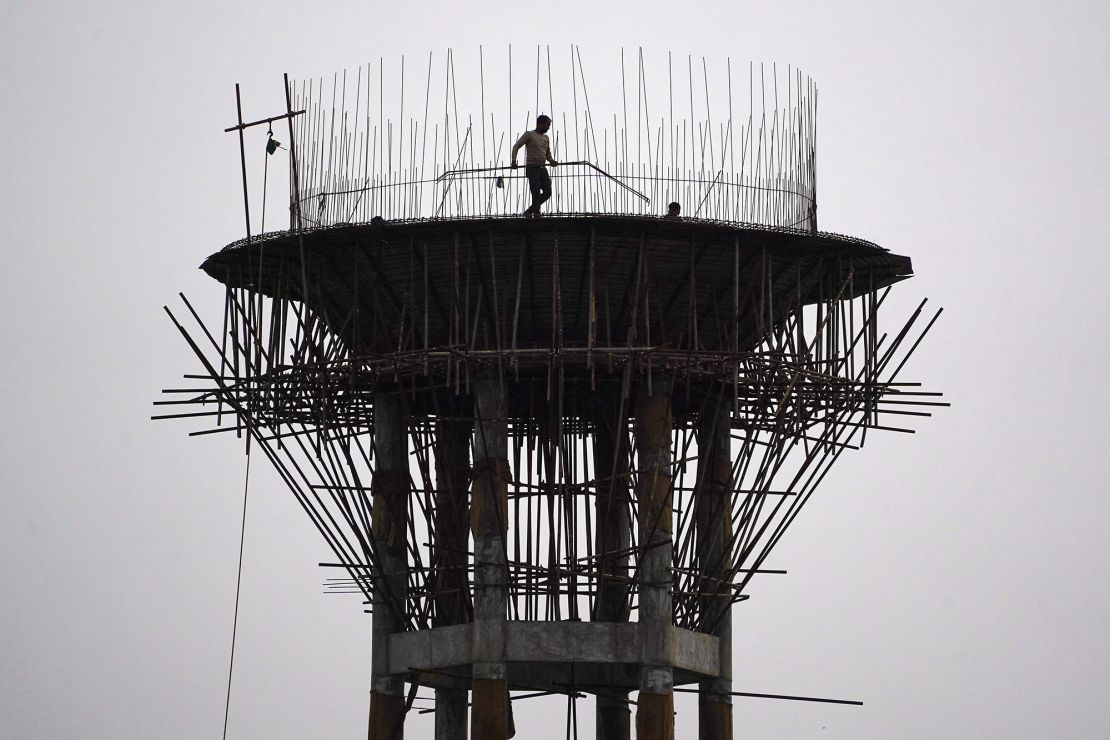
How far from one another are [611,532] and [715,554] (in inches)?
119

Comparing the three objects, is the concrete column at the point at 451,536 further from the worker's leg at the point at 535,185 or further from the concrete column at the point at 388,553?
the worker's leg at the point at 535,185

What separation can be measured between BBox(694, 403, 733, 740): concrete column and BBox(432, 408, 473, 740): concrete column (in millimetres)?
4661

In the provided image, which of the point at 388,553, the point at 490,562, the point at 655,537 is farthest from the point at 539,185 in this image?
the point at 388,553

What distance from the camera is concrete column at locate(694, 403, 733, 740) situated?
52.9m

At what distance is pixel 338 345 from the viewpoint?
52344mm

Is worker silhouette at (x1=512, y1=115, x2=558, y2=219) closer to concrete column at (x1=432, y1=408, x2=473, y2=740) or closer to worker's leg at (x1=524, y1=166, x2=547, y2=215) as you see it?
worker's leg at (x1=524, y1=166, x2=547, y2=215)

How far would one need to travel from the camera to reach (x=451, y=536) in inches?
2143

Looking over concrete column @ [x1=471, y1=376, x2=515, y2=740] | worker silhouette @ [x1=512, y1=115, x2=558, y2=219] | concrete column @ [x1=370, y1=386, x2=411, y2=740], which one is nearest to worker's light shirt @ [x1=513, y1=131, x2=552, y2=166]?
worker silhouette @ [x1=512, y1=115, x2=558, y2=219]

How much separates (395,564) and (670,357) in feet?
23.2

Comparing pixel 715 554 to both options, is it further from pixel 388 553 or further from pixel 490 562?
pixel 388 553

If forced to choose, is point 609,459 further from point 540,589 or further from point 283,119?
point 283,119

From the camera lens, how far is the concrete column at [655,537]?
49.8 m

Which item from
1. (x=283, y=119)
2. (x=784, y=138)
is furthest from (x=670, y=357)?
(x=283, y=119)

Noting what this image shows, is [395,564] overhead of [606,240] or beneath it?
beneath
